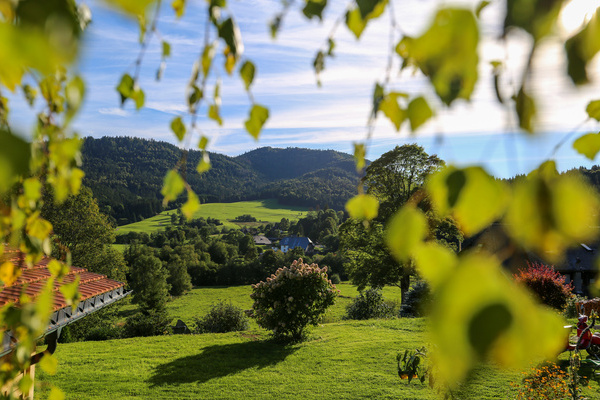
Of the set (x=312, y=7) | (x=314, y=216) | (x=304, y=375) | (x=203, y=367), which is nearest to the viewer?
(x=312, y=7)

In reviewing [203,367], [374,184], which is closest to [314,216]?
[374,184]

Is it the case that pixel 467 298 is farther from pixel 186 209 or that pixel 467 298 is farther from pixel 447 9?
pixel 186 209

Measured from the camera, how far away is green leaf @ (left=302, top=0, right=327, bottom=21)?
3.80 ft

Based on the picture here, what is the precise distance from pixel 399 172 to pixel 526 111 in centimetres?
1599

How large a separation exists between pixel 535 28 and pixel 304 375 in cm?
767

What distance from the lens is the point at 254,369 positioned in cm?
766

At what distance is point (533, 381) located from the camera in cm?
482

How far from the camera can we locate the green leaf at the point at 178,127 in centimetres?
114

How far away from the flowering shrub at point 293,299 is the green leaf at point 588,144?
885 cm

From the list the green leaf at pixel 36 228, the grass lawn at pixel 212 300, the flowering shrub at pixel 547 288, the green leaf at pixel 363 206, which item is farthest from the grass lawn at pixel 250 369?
the grass lawn at pixel 212 300

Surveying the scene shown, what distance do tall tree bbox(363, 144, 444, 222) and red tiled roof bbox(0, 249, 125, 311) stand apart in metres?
11.7

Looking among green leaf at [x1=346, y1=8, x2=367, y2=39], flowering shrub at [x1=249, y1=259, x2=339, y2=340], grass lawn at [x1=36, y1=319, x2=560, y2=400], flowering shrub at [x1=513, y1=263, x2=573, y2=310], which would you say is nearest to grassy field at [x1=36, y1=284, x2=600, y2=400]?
grass lawn at [x1=36, y1=319, x2=560, y2=400]

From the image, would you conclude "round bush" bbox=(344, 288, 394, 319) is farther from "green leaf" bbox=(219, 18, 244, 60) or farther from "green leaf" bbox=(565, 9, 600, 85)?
"green leaf" bbox=(565, 9, 600, 85)

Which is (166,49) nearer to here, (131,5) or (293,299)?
(131,5)
